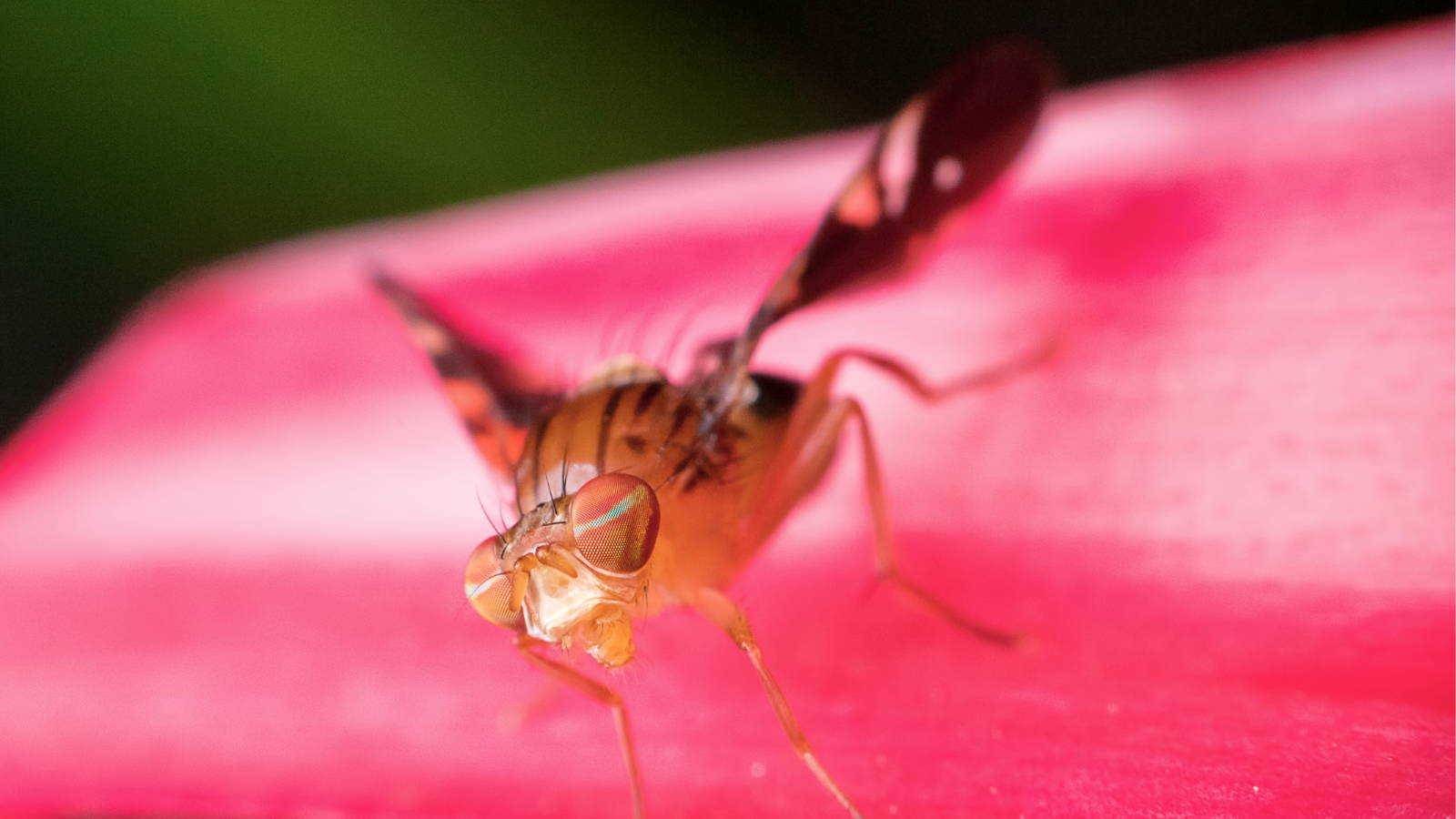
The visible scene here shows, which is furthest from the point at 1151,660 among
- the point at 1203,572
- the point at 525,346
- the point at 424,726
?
the point at 525,346

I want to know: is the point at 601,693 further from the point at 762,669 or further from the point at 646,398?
the point at 646,398

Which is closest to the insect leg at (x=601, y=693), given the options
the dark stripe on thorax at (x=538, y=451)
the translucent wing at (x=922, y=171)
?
the dark stripe on thorax at (x=538, y=451)

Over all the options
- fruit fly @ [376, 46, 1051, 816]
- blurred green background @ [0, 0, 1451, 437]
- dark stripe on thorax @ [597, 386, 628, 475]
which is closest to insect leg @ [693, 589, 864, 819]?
fruit fly @ [376, 46, 1051, 816]

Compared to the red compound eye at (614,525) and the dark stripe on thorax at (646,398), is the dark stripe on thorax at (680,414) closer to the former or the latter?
the dark stripe on thorax at (646,398)

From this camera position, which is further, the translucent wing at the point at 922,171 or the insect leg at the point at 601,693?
the translucent wing at the point at 922,171

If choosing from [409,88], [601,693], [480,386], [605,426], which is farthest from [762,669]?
[409,88]

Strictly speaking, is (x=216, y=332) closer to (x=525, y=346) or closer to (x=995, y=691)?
(x=525, y=346)
